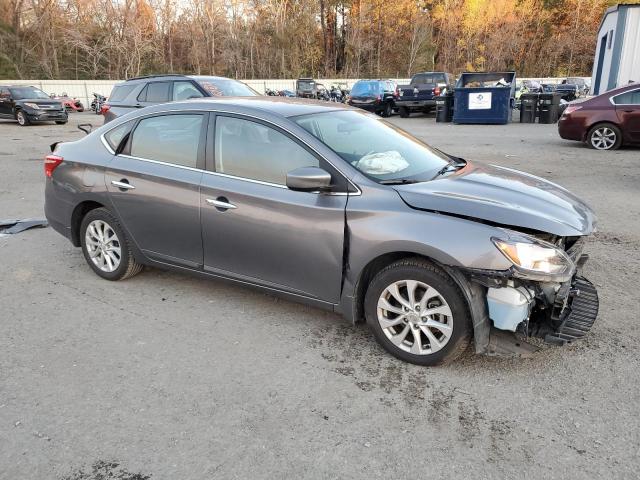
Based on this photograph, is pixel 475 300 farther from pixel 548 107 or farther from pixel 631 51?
pixel 631 51

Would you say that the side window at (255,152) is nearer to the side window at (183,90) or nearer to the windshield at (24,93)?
the side window at (183,90)

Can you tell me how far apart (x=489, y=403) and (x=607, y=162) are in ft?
32.5

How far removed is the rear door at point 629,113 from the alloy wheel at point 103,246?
11.9 meters

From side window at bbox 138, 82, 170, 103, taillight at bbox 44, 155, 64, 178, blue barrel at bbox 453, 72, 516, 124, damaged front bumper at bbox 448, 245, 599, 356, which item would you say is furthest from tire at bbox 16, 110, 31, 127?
damaged front bumper at bbox 448, 245, 599, 356

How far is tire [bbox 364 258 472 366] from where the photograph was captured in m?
3.13

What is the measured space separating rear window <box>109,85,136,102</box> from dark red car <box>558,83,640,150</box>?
1021 centimetres

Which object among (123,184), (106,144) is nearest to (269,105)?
(123,184)

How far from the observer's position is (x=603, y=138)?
41.9 feet

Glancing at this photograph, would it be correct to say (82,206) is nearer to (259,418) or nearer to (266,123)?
(266,123)

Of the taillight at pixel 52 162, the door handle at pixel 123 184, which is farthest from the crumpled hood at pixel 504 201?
the taillight at pixel 52 162

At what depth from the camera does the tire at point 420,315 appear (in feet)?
10.3

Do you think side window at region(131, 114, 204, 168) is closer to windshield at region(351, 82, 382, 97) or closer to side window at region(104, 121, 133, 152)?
side window at region(104, 121, 133, 152)

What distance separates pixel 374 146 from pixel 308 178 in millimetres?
876

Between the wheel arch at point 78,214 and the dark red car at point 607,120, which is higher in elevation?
the dark red car at point 607,120
